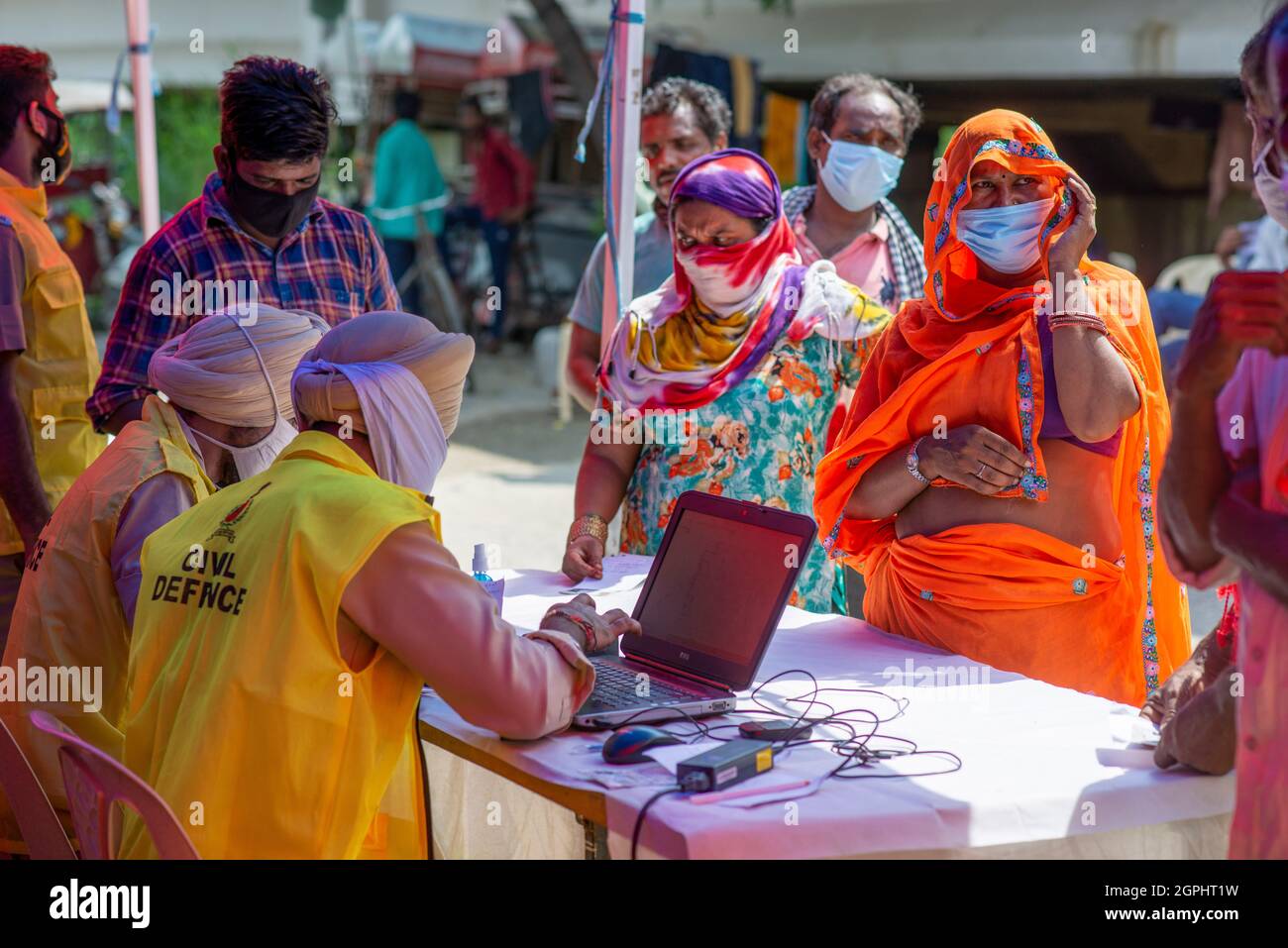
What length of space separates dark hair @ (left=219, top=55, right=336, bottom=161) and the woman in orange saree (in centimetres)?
168

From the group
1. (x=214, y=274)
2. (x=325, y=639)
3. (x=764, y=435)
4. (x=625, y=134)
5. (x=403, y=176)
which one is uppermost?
(x=403, y=176)

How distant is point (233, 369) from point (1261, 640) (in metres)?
1.92

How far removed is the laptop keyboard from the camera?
99.1 inches

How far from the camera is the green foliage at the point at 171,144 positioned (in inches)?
667

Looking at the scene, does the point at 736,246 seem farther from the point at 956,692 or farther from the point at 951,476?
the point at 956,692

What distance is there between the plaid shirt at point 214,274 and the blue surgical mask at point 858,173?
1398 mm

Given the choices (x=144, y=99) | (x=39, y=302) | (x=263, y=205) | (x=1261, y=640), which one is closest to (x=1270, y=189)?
(x=1261, y=640)

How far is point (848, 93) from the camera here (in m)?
4.44

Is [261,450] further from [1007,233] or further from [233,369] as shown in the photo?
[1007,233]

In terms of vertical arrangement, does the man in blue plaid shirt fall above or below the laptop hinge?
above

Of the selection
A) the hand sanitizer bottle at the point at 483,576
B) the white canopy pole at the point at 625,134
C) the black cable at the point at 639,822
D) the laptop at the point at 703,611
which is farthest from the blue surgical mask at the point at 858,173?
the black cable at the point at 639,822

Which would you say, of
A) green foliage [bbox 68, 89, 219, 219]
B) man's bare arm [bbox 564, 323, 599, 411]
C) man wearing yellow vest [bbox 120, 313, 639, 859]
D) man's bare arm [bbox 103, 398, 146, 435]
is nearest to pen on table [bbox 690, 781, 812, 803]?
man wearing yellow vest [bbox 120, 313, 639, 859]

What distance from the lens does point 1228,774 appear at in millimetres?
2141

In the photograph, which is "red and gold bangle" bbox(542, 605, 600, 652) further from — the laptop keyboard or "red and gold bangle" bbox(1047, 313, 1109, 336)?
"red and gold bangle" bbox(1047, 313, 1109, 336)
